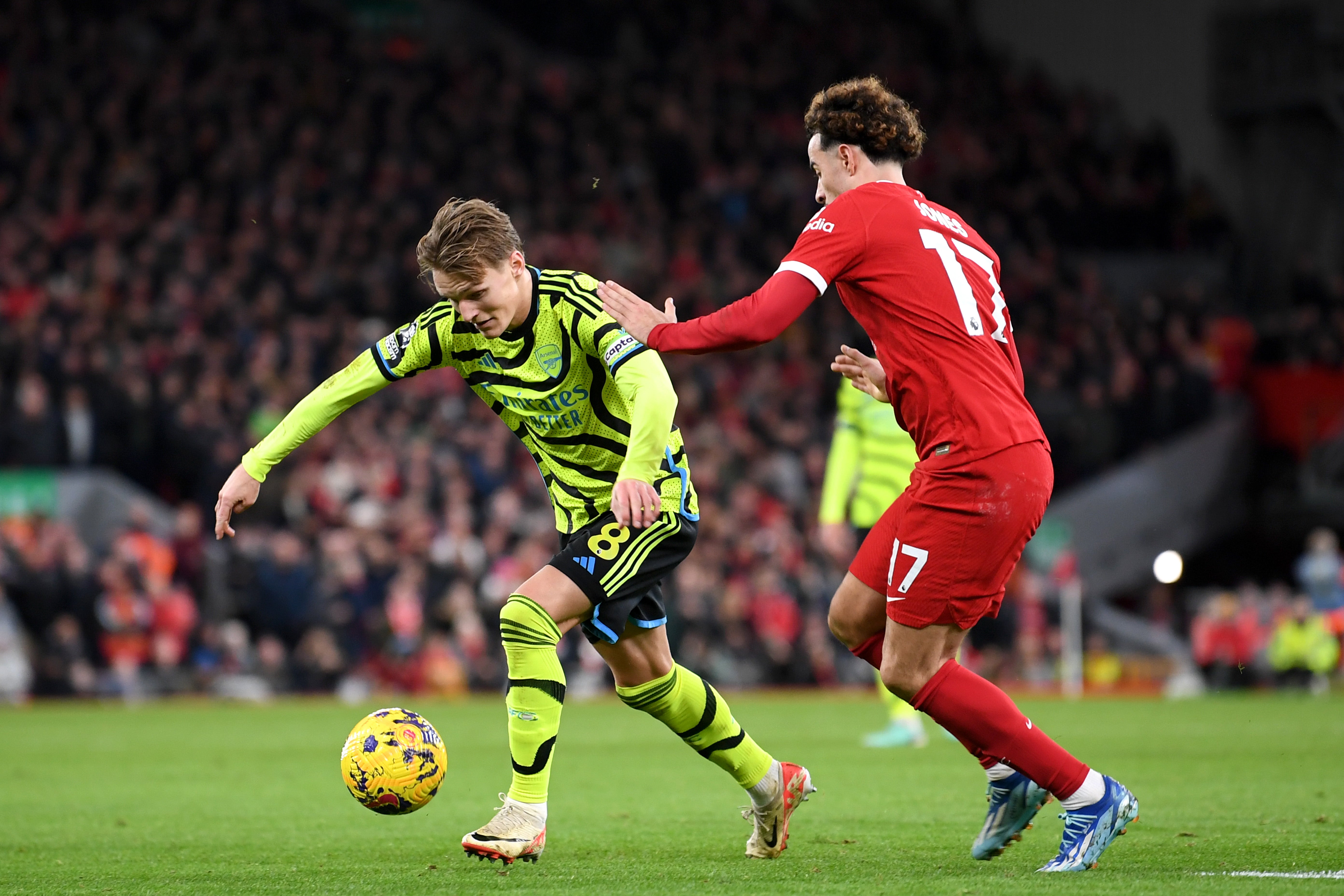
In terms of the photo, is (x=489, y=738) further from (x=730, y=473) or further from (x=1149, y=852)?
(x=730, y=473)

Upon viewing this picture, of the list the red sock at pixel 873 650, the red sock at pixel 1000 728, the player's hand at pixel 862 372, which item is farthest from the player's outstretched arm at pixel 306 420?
the red sock at pixel 1000 728

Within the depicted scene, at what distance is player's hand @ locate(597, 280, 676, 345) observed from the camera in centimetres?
518

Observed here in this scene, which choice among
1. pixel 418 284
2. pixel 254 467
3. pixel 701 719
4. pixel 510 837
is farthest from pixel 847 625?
pixel 418 284

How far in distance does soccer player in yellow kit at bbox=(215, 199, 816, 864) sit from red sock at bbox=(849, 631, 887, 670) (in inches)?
23.6

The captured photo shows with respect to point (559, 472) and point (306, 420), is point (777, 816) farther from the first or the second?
point (306, 420)

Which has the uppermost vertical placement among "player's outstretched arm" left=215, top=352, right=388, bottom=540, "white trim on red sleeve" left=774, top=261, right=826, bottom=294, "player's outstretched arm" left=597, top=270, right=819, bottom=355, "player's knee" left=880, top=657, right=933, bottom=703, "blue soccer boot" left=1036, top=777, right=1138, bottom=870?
"white trim on red sleeve" left=774, top=261, right=826, bottom=294

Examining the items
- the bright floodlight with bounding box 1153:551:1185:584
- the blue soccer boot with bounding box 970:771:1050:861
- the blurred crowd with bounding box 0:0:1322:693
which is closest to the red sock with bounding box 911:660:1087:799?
the blue soccer boot with bounding box 970:771:1050:861

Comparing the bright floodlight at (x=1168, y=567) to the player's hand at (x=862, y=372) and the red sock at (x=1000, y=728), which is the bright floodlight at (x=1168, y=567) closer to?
the player's hand at (x=862, y=372)

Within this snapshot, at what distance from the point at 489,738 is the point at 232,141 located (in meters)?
12.9

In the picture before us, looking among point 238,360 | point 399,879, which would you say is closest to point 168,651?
point 238,360

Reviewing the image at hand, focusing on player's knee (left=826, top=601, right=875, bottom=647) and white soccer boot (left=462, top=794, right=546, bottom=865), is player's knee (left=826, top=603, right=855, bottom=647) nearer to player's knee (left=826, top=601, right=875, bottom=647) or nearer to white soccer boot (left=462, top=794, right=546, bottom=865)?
player's knee (left=826, top=601, right=875, bottom=647)

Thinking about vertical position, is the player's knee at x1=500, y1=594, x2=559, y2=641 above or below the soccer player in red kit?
below

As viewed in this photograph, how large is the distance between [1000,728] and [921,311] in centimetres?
134

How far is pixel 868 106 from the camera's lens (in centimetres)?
529
